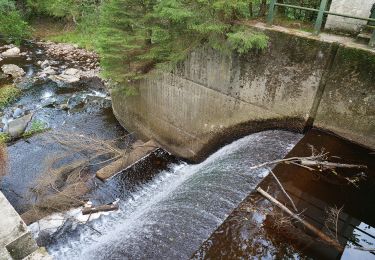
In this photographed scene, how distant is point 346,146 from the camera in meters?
5.93

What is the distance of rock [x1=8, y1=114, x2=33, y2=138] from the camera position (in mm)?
9789

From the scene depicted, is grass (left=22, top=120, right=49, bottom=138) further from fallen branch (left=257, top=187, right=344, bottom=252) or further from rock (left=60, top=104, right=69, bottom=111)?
fallen branch (left=257, top=187, right=344, bottom=252)

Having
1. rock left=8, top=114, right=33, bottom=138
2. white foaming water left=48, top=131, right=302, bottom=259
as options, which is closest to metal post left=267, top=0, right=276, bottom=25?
white foaming water left=48, top=131, right=302, bottom=259

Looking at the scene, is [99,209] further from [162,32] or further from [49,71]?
[49,71]

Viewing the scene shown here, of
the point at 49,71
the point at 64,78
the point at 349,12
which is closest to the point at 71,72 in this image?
the point at 64,78

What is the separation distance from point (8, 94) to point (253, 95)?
10.2 meters

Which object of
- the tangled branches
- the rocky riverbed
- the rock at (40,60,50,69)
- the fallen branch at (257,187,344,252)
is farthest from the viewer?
the rock at (40,60,50,69)

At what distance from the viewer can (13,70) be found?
1394 centimetres

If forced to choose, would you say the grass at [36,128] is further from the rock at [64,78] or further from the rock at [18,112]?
the rock at [64,78]

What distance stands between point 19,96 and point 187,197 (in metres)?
9.76

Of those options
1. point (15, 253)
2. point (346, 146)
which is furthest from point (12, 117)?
point (346, 146)

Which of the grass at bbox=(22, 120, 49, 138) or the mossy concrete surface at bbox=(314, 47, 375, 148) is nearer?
the mossy concrete surface at bbox=(314, 47, 375, 148)

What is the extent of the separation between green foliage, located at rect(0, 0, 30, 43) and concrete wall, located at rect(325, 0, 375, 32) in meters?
17.1

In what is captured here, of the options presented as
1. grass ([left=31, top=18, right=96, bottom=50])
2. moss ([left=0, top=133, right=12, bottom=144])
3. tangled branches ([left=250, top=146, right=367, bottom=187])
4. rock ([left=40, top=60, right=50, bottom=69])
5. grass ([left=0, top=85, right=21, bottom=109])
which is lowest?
moss ([left=0, top=133, right=12, bottom=144])
